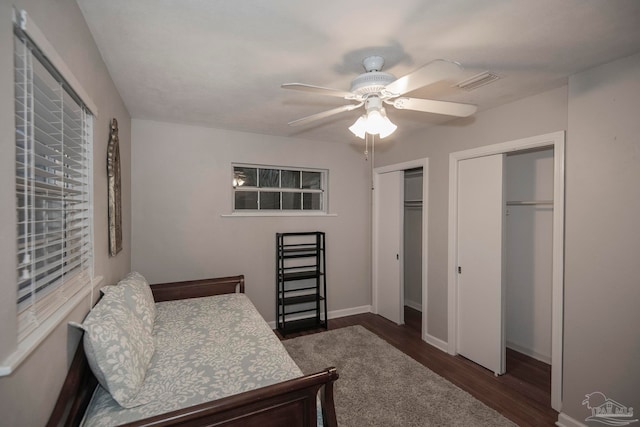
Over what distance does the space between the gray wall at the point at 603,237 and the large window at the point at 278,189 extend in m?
2.73

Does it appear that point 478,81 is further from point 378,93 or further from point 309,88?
point 309,88

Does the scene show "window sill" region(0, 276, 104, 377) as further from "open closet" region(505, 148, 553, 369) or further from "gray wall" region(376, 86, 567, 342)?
"open closet" region(505, 148, 553, 369)

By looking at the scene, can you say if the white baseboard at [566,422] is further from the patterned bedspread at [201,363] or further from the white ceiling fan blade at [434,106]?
the white ceiling fan blade at [434,106]

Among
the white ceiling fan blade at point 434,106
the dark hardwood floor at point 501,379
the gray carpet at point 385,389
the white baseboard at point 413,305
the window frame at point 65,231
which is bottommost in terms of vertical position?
the dark hardwood floor at point 501,379

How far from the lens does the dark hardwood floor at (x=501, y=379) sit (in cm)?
219

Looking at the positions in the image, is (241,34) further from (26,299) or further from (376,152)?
(376,152)

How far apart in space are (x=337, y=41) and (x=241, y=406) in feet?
6.11

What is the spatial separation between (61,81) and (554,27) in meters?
2.35

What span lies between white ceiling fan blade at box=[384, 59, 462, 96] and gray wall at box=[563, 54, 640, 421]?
1292 millimetres

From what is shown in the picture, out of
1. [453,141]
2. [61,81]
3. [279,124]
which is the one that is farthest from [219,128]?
[453,141]

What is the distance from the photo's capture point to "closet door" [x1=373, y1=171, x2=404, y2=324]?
3.87 m

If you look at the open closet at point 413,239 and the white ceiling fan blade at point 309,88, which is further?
the open closet at point 413,239

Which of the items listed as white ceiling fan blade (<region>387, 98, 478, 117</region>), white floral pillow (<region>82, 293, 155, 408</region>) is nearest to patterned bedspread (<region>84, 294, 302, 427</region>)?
white floral pillow (<region>82, 293, 155, 408</region>)

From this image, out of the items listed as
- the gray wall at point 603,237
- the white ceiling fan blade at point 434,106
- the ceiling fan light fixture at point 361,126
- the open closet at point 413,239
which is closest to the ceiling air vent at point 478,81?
the white ceiling fan blade at point 434,106
